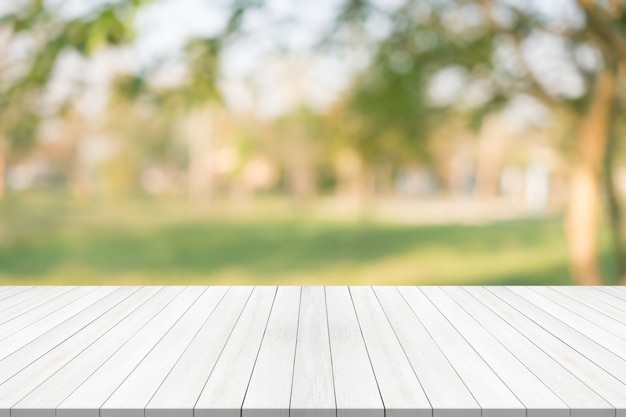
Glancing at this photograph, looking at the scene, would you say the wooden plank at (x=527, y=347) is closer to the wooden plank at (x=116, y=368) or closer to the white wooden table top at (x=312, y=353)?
the white wooden table top at (x=312, y=353)

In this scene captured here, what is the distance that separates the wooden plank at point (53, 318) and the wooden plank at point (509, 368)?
166 centimetres

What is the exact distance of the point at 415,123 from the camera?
5.84 metres

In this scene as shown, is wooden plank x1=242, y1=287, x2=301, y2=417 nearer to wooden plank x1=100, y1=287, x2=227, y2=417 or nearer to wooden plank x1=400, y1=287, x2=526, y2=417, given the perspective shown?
wooden plank x1=100, y1=287, x2=227, y2=417

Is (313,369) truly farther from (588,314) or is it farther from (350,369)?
(588,314)

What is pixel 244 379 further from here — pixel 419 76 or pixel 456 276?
pixel 456 276

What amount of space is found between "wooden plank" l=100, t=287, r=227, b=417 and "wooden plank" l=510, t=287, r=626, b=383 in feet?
4.70

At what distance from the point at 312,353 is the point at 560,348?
907 mm

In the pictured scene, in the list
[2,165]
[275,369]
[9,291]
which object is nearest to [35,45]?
[9,291]

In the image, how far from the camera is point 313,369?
221 cm

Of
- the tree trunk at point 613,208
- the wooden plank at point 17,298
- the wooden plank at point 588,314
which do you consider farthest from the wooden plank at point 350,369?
the tree trunk at point 613,208

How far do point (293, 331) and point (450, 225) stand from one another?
484 cm

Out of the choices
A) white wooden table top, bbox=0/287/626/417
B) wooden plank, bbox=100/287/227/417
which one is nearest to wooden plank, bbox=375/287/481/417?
white wooden table top, bbox=0/287/626/417

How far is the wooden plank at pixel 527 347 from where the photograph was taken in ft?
6.25

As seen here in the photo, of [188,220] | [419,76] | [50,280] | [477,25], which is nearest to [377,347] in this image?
[419,76]
